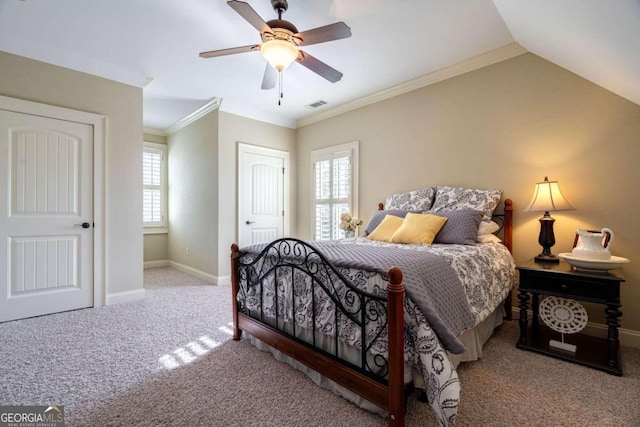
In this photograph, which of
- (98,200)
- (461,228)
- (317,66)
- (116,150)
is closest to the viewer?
(317,66)

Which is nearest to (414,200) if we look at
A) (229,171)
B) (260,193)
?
(260,193)

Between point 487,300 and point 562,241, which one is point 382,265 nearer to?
point 487,300

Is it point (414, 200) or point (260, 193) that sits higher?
point (260, 193)

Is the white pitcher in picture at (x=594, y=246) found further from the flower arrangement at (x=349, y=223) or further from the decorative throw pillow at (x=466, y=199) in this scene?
the flower arrangement at (x=349, y=223)

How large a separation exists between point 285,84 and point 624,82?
316 cm

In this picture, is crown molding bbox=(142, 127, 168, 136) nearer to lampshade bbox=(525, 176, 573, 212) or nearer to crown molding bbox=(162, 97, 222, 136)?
crown molding bbox=(162, 97, 222, 136)

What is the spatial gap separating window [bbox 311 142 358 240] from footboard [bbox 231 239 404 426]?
2.30 metres

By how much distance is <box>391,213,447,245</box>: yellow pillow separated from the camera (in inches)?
101

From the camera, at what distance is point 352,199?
14.0 ft

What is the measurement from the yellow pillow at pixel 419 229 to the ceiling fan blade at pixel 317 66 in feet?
4.88

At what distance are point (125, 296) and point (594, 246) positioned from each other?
4.56 meters

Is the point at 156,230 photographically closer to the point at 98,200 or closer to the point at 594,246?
the point at 98,200

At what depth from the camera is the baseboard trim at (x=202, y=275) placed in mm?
4246

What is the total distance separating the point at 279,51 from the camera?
2049 millimetres
